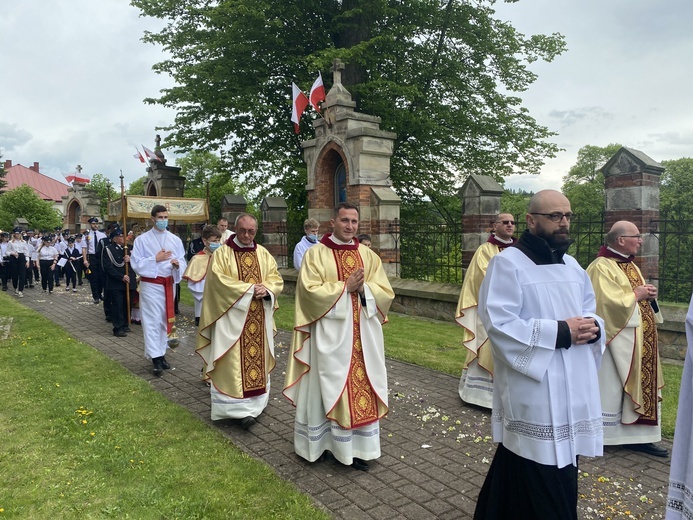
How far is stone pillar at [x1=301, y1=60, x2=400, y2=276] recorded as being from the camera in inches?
490

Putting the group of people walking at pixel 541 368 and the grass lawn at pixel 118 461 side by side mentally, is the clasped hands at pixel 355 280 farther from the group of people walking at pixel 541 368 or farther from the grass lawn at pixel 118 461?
the grass lawn at pixel 118 461

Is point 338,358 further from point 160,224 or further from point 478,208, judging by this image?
point 478,208

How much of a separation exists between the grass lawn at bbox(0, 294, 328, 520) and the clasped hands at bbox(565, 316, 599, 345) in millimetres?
2076

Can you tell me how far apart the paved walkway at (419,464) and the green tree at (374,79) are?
1186cm

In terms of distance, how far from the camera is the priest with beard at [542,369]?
2959mm

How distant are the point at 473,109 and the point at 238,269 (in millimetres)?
14936

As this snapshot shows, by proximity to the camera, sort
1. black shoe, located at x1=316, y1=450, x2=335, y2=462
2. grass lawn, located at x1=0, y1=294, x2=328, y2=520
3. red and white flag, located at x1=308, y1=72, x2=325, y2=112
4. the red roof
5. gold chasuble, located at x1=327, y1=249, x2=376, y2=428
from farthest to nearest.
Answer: the red roof
red and white flag, located at x1=308, y1=72, x2=325, y2=112
black shoe, located at x1=316, y1=450, x2=335, y2=462
gold chasuble, located at x1=327, y1=249, x2=376, y2=428
grass lawn, located at x1=0, y1=294, x2=328, y2=520

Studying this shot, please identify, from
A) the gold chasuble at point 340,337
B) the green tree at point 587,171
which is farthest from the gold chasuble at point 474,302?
the green tree at point 587,171

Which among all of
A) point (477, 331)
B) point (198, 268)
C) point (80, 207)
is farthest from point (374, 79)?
point (80, 207)

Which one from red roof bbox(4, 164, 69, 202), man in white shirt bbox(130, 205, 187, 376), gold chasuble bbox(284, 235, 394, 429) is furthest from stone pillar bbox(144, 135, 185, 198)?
red roof bbox(4, 164, 69, 202)

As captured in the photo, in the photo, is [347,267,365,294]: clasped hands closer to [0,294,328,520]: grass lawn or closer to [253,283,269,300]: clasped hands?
[253,283,269,300]: clasped hands

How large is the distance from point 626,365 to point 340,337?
2.67 meters

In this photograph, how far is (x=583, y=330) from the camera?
299cm

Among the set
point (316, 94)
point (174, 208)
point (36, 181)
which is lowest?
point (174, 208)
